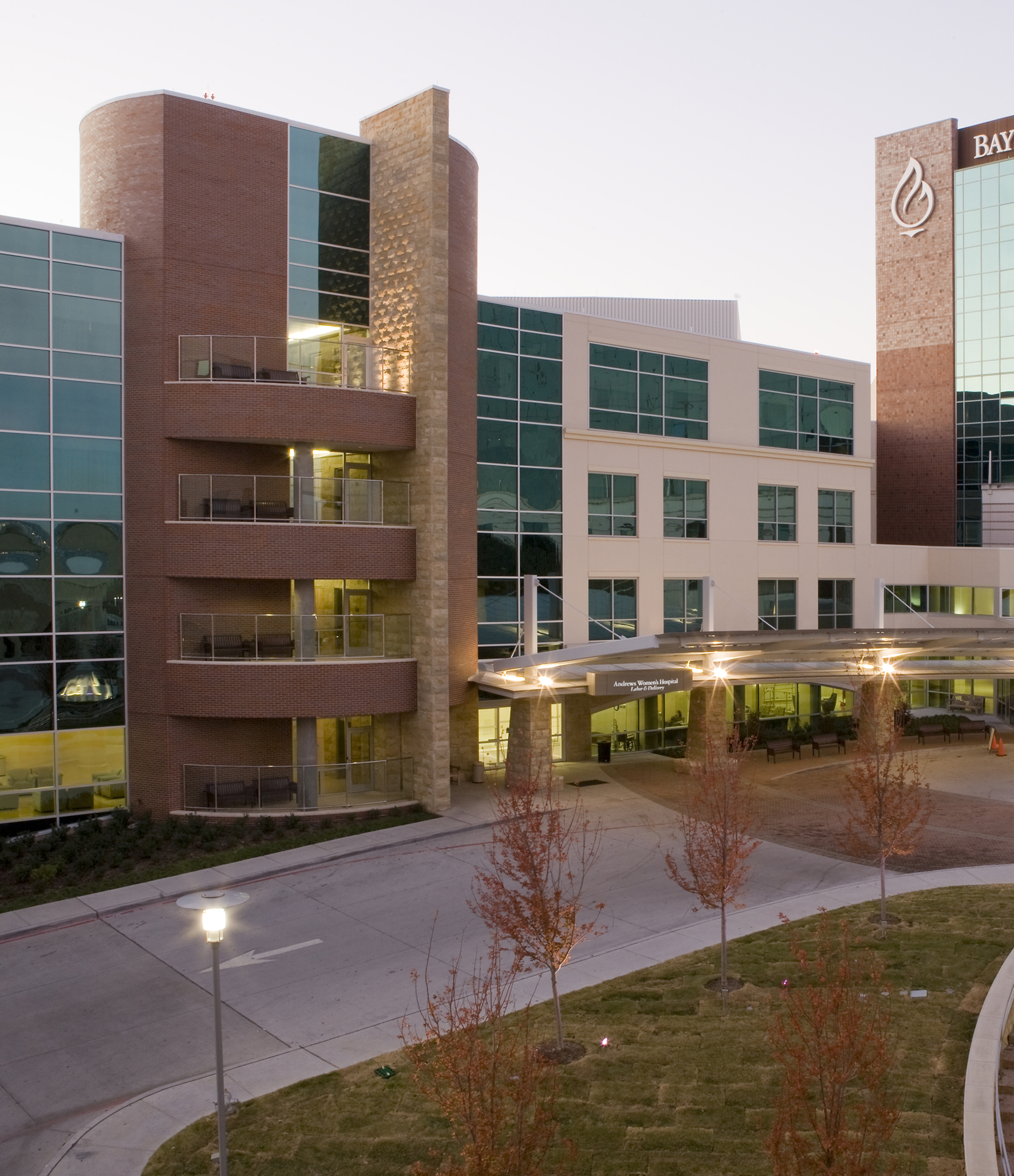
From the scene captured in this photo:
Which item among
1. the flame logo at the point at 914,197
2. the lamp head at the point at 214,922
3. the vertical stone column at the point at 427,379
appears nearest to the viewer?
the lamp head at the point at 214,922

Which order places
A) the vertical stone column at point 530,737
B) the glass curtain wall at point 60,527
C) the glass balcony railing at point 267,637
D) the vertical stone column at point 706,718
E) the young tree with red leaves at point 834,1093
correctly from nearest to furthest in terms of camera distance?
the young tree with red leaves at point 834,1093 < the glass curtain wall at point 60,527 < the glass balcony railing at point 267,637 < the vertical stone column at point 530,737 < the vertical stone column at point 706,718

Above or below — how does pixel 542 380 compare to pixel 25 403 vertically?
above

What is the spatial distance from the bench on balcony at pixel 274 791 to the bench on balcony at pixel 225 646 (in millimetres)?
3129

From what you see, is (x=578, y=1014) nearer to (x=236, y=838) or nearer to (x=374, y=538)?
(x=236, y=838)

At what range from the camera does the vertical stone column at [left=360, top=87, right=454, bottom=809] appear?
2867 centimetres

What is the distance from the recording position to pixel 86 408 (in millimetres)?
27453

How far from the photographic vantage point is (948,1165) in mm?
11375

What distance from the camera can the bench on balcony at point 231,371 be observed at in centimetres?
2802

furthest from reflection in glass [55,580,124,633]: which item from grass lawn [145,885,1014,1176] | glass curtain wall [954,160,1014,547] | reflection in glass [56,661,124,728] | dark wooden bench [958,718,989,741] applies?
glass curtain wall [954,160,1014,547]

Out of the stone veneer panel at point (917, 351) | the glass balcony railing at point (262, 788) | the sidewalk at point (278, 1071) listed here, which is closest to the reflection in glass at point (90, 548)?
the glass balcony railing at point (262, 788)

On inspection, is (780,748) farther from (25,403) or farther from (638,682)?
(25,403)

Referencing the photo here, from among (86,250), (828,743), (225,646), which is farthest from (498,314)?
(828,743)

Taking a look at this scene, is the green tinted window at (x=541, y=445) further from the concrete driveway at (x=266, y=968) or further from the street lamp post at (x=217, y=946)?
the street lamp post at (x=217, y=946)

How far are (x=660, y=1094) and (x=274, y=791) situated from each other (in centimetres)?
1666
